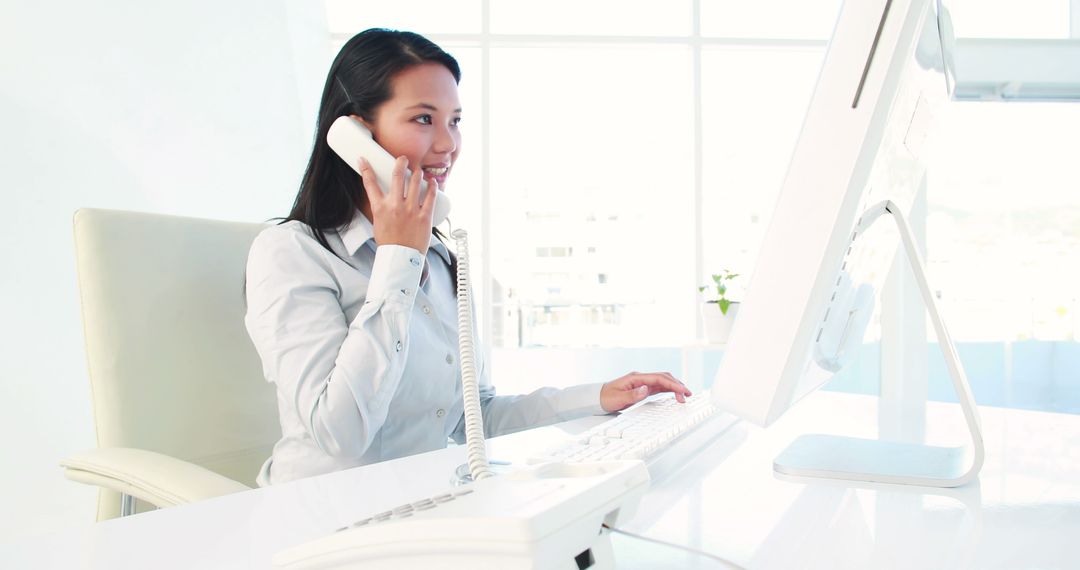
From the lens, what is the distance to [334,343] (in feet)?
3.40

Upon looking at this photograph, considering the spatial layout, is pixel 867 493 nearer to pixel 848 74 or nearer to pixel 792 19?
pixel 848 74

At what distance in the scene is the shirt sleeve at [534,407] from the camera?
1.18 m

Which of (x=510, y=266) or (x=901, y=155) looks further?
(x=510, y=266)

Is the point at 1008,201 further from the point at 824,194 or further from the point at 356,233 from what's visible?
the point at 824,194

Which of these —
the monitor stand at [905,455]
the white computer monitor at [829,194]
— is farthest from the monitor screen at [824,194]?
the monitor stand at [905,455]

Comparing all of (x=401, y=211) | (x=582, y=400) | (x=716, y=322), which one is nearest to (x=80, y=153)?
(x=401, y=211)

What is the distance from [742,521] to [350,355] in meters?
0.61

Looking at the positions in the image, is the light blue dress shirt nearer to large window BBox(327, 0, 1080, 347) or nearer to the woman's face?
the woman's face

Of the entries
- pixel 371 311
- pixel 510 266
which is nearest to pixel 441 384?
pixel 371 311

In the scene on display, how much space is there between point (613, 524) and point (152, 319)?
0.88 m

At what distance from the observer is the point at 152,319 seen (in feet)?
3.53

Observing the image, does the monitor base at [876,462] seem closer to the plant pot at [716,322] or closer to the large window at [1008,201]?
the plant pot at [716,322]

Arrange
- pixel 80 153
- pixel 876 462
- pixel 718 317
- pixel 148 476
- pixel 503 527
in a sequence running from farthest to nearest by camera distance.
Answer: pixel 718 317, pixel 80 153, pixel 148 476, pixel 876 462, pixel 503 527

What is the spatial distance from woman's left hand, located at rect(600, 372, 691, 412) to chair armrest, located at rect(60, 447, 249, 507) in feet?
1.69
